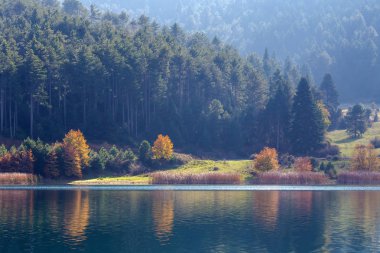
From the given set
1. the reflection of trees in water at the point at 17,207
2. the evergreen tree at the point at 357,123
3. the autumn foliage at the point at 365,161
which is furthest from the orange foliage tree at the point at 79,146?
the evergreen tree at the point at 357,123

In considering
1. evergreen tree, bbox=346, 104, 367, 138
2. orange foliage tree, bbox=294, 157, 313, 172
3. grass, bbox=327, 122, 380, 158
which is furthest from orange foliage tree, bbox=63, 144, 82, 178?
evergreen tree, bbox=346, 104, 367, 138

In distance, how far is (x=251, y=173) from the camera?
141 meters

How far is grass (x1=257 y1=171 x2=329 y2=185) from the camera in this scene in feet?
423

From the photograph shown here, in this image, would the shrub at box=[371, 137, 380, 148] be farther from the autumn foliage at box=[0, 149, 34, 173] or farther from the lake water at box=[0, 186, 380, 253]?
the autumn foliage at box=[0, 149, 34, 173]

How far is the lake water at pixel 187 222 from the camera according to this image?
5488 cm

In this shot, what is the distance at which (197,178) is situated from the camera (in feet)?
425

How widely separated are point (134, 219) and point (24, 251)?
2066 centimetres

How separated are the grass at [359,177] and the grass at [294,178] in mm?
3493

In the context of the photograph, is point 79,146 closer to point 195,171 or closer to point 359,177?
point 195,171

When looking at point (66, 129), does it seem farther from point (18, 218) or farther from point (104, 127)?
point (18, 218)

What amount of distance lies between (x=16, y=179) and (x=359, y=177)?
72578 millimetres

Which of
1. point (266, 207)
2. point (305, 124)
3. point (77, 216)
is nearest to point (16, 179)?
point (77, 216)

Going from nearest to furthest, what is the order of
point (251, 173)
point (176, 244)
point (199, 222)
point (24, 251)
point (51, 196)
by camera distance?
point (24, 251), point (176, 244), point (199, 222), point (51, 196), point (251, 173)

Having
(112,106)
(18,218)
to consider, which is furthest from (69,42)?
(18,218)
